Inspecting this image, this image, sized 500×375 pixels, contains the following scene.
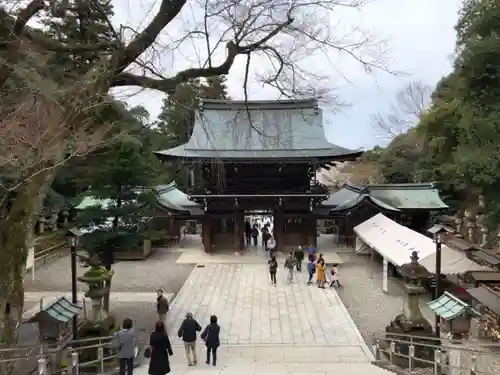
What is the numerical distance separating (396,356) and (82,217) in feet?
32.9

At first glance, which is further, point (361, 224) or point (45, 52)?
point (361, 224)

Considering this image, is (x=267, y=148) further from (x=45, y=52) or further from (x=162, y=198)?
(x=45, y=52)

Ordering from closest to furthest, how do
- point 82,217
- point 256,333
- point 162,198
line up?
point 256,333, point 82,217, point 162,198

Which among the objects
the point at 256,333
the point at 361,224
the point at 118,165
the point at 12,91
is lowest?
the point at 256,333

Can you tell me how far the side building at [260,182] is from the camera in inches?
1009

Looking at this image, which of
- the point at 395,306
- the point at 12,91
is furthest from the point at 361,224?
the point at 12,91

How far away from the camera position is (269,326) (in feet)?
45.8

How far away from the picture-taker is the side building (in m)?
25.6

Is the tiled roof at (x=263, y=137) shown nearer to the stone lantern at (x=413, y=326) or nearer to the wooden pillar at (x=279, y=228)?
the wooden pillar at (x=279, y=228)

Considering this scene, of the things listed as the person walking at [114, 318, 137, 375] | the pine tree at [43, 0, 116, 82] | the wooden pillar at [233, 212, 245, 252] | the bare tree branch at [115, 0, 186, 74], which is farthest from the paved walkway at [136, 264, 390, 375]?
the pine tree at [43, 0, 116, 82]

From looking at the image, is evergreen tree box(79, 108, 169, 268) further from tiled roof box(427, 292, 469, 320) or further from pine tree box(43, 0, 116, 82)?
tiled roof box(427, 292, 469, 320)

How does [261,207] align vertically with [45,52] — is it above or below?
below

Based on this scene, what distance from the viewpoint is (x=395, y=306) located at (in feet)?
53.9

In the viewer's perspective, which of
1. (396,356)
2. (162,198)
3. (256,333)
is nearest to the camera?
(396,356)
